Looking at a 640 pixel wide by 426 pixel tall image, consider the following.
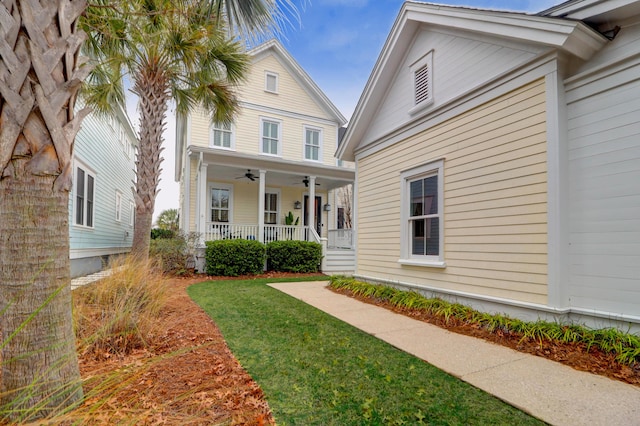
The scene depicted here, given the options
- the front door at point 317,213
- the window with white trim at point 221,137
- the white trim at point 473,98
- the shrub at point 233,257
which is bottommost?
the shrub at point 233,257

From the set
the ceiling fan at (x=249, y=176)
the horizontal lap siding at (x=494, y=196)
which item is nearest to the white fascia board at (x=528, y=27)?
the horizontal lap siding at (x=494, y=196)

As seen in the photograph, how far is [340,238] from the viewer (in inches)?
535

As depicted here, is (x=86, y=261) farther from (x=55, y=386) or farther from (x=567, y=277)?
(x=567, y=277)

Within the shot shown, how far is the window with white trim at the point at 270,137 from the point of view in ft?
46.3

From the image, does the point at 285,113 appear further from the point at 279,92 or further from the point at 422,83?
the point at 422,83

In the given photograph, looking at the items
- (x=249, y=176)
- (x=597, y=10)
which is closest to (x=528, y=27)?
(x=597, y=10)

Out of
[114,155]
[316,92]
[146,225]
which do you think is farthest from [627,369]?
[114,155]

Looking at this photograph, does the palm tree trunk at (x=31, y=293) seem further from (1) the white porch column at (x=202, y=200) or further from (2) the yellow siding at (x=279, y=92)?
(2) the yellow siding at (x=279, y=92)

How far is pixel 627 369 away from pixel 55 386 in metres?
4.73

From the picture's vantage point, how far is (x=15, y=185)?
6.50 feet

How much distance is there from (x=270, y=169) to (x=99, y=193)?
5883 mm

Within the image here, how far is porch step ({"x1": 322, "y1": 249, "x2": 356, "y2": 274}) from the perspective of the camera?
38.6 feet

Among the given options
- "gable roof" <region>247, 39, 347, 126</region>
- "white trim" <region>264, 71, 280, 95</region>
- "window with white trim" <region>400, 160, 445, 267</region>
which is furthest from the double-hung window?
"window with white trim" <region>400, 160, 445, 267</region>

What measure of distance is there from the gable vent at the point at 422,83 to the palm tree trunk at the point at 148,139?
614 centimetres
